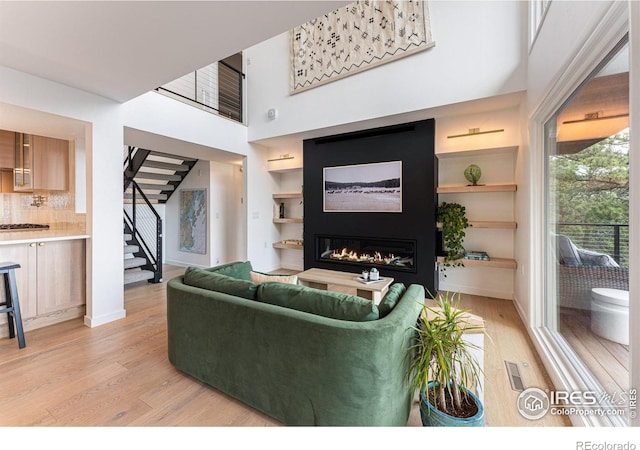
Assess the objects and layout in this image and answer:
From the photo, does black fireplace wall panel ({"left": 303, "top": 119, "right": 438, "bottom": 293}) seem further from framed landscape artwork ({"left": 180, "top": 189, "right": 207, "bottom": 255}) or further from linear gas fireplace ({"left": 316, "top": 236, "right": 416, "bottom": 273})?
framed landscape artwork ({"left": 180, "top": 189, "right": 207, "bottom": 255})

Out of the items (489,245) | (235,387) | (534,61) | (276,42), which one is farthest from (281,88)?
(235,387)

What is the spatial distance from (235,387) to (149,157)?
4910 millimetres

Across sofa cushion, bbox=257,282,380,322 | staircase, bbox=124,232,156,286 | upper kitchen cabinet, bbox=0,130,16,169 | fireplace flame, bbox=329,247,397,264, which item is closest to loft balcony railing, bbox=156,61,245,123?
upper kitchen cabinet, bbox=0,130,16,169

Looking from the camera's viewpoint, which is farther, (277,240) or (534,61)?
(277,240)

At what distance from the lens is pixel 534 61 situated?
2627 millimetres

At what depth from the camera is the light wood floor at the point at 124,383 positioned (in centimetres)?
159

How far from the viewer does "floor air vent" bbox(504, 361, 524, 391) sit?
1.91 m

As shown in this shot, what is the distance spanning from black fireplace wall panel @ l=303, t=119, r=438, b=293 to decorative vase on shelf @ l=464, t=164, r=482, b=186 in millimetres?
400

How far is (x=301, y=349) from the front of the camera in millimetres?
1424

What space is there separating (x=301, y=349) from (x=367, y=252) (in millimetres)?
3203

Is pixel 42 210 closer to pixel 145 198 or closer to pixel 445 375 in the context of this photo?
pixel 145 198

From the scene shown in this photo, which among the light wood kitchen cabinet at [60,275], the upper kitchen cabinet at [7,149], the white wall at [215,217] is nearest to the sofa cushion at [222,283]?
the light wood kitchen cabinet at [60,275]

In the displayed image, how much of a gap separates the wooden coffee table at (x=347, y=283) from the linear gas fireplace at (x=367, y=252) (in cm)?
90
